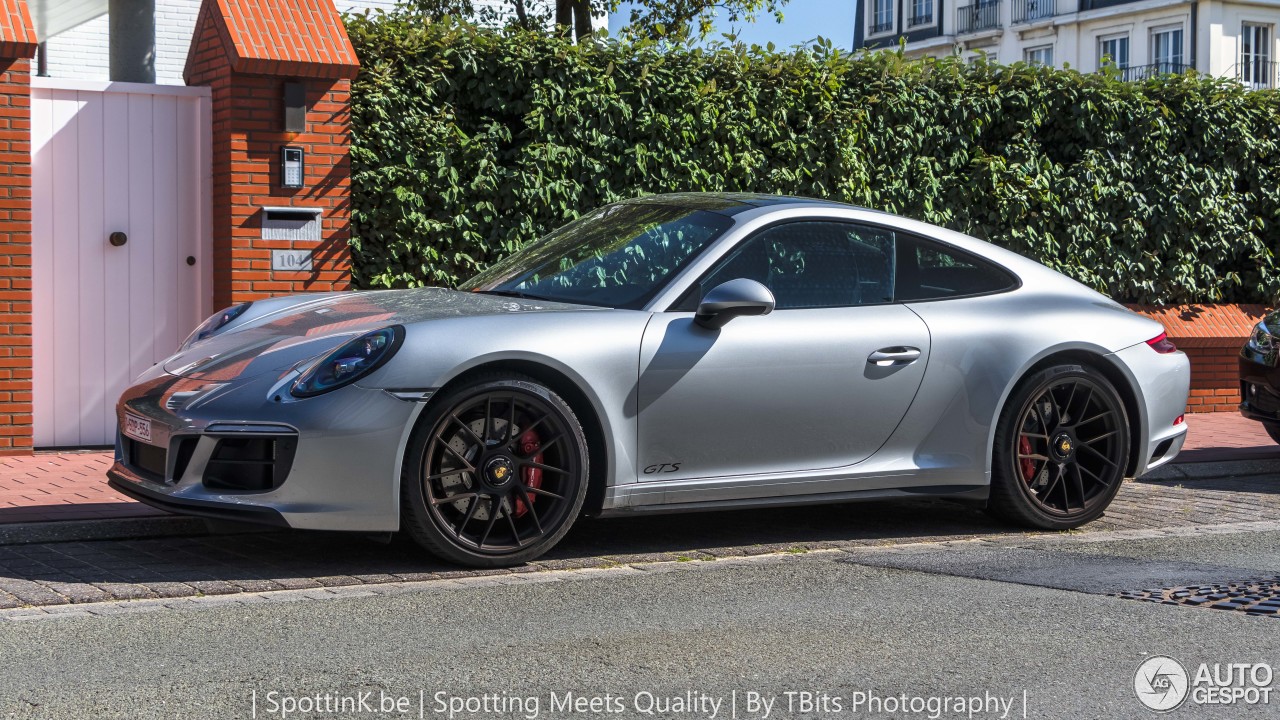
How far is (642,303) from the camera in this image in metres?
6.37

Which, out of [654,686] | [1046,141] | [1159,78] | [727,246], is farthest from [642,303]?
[1159,78]

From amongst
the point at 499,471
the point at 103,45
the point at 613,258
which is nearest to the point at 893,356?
the point at 613,258

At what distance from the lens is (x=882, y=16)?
65.6 metres

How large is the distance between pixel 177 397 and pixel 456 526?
1.19 metres

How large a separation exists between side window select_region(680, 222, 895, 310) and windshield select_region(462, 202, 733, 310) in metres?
0.17

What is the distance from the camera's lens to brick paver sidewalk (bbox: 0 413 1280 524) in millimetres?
6902

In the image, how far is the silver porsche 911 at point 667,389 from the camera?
5.78 metres

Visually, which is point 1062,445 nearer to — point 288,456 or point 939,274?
point 939,274

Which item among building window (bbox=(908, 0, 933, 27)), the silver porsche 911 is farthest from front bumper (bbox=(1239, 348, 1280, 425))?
building window (bbox=(908, 0, 933, 27))

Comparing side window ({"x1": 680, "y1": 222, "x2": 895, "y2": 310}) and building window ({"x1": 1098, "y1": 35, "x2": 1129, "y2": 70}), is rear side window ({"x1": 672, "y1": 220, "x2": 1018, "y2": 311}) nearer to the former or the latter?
side window ({"x1": 680, "y1": 222, "x2": 895, "y2": 310})

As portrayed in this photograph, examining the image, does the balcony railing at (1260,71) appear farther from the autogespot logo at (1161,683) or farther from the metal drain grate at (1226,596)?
the autogespot logo at (1161,683)

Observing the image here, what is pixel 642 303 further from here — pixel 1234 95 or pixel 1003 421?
pixel 1234 95

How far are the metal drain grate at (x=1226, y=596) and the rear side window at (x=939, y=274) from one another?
176cm

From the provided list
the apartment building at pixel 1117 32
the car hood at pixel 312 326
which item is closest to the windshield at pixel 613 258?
the car hood at pixel 312 326
